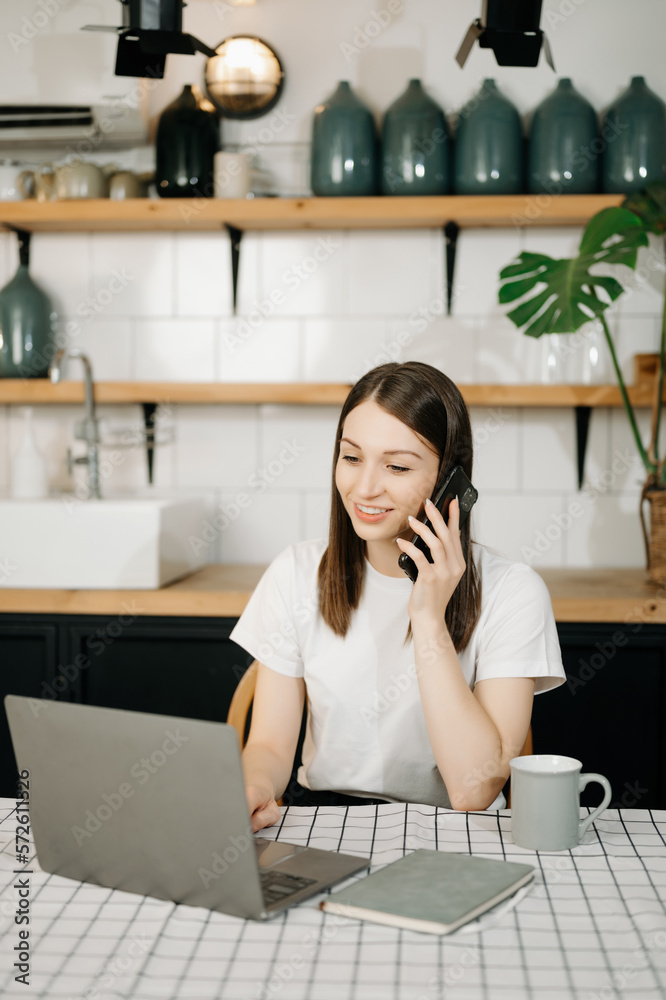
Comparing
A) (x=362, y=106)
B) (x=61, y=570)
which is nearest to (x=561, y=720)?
(x=61, y=570)

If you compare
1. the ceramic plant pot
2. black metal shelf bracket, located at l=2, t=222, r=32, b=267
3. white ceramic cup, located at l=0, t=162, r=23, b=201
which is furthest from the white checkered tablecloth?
white ceramic cup, located at l=0, t=162, r=23, b=201

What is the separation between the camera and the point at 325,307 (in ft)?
9.05

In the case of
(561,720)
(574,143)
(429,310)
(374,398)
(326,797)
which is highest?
(574,143)

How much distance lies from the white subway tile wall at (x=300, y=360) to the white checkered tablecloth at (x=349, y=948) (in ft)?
6.06

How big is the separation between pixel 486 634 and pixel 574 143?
165 centimetres

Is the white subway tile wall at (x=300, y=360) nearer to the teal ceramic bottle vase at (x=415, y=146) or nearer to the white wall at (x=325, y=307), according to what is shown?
the white wall at (x=325, y=307)

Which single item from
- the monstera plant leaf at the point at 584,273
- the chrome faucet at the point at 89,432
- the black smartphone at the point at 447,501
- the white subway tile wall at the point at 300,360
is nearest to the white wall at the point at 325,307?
the white subway tile wall at the point at 300,360

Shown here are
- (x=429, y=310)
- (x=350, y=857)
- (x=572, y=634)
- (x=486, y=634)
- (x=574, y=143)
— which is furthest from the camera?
(x=429, y=310)

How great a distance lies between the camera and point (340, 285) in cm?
275

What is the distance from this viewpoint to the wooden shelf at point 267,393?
2.52m

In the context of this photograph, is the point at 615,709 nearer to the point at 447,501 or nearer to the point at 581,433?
the point at 581,433

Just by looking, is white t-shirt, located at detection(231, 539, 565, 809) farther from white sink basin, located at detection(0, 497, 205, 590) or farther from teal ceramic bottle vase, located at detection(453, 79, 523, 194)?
teal ceramic bottle vase, located at detection(453, 79, 523, 194)

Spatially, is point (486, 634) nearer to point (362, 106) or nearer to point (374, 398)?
point (374, 398)

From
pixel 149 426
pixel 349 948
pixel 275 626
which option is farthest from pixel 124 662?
pixel 349 948
